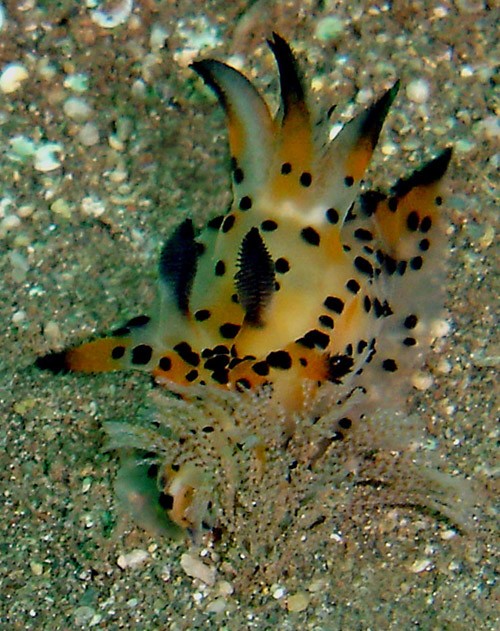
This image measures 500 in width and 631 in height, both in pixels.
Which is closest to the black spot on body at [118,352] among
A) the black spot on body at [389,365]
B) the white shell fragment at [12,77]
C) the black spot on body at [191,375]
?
the black spot on body at [191,375]

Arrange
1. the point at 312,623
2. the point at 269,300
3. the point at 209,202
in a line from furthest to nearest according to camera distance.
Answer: the point at 209,202 → the point at 312,623 → the point at 269,300

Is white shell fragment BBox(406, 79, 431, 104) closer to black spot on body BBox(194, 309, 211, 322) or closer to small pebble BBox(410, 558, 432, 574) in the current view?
black spot on body BBox(194, 309, 211, 322)

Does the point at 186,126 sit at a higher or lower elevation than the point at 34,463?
higher

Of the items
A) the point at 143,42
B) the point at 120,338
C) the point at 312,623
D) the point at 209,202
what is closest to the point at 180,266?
the point at 120,338

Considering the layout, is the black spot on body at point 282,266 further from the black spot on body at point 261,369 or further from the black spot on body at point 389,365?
the black spot on body at point 389,365

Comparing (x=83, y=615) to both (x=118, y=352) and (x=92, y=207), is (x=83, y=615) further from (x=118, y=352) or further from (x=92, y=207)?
(x=92, y=207)

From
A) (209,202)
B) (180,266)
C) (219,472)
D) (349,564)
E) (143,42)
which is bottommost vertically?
(349,564)

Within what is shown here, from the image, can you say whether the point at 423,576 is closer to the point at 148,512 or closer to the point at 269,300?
the point at 148,512

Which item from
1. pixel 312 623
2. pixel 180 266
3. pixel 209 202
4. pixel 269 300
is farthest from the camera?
pixel 209 202
